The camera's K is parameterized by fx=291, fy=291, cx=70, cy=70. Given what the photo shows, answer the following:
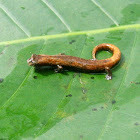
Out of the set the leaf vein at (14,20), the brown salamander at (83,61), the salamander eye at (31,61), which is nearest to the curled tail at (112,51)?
the brown salamander at (83,61)

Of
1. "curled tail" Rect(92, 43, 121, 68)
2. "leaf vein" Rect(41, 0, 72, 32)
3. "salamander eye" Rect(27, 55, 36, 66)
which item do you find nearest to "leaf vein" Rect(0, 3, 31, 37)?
"salamander eye" Rect(27, 55, 36, 66)

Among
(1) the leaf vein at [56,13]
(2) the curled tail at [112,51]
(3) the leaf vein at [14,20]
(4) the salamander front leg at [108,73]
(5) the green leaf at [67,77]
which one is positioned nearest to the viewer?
(5) the green leaf at [67,77]

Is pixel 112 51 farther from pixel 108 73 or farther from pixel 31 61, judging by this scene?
pixel 31 61

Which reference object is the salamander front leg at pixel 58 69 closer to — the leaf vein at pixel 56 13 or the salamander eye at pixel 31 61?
the salamander eye at pixel 31 61

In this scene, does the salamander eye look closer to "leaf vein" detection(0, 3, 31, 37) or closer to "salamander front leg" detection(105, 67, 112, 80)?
"leaf vein" detection(0, 3, 31, 37)

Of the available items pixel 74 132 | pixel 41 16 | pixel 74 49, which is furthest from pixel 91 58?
pixel 74 132

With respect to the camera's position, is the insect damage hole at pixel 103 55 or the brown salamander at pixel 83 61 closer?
the brown salamander at pixel 83 61

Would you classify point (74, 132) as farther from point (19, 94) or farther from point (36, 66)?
point (36, 66)
